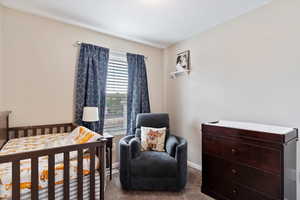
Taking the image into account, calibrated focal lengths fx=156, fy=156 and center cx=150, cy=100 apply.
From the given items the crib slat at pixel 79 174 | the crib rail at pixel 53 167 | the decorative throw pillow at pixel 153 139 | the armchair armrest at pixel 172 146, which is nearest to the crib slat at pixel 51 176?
the crib rail at pixel 53 167

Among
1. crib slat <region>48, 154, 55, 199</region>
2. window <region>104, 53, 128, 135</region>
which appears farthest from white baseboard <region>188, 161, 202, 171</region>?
crib slat <region>48, 154, 55, 199</region>

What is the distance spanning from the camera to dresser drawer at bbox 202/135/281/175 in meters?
1.52

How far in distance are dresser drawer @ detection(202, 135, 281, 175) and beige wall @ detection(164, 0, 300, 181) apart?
0.56m

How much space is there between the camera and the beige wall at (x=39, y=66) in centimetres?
214

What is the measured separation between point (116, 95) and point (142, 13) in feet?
4.97

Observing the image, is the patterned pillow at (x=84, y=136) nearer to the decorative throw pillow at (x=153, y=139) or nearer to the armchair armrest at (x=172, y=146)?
the decorative throw pillow at (x=153, y=139)

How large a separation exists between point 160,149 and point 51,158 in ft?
5.27

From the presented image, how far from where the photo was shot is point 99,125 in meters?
2.73

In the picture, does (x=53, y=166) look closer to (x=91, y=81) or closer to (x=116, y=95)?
(x=91, y=81)

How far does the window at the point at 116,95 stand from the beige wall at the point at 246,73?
116 centimetres

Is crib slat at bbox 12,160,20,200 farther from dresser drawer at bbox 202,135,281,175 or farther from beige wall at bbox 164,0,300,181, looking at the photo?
beige wall at bbox 164,0,300,181

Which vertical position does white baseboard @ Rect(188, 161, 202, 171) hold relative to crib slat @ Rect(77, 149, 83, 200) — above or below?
below

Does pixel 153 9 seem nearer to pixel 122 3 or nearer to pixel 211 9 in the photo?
pixel 122 3

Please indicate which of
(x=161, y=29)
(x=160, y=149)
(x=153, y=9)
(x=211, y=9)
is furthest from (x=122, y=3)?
(x=160, y=149)
